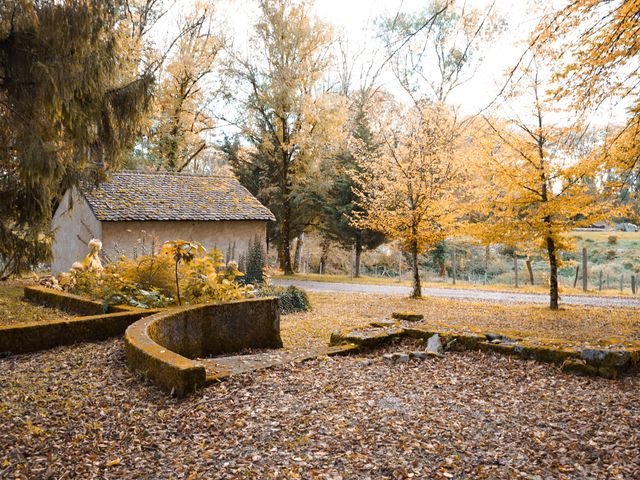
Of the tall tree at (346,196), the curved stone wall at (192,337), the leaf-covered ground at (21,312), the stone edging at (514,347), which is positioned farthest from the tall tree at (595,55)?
the tall tree at (346,196)

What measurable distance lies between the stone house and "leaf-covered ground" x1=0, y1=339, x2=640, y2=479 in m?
9.65

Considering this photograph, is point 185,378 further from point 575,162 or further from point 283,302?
point 575,162

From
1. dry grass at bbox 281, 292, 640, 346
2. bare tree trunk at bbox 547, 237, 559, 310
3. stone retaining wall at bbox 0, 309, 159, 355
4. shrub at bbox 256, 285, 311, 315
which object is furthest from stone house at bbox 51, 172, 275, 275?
bare tree trunk at bbox 547, 237, 559, 310

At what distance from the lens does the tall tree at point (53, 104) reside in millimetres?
8219

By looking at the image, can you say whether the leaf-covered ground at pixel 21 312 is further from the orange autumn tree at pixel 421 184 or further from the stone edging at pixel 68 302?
the orange autumn tree at pixel 421 184

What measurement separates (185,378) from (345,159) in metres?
22.4

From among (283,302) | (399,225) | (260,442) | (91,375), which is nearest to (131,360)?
(91,375)

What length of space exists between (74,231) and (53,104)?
366 inches

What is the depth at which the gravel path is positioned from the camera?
16312 millimetres

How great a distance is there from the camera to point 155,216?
50.9 feet

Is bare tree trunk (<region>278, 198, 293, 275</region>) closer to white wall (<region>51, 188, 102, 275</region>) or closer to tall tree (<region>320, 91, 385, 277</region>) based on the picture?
tall tree (<region>320, 91, 385, 277</region>)

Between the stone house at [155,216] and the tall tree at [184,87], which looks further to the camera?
the tall tree at [184,87]

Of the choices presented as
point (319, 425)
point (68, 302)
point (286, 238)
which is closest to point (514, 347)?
point (319, 425)

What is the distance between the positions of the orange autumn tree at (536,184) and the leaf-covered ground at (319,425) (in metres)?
8.25
